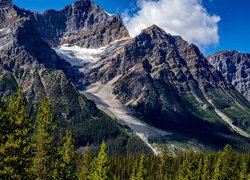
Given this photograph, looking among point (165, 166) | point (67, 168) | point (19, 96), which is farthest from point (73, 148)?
point (165, 166)

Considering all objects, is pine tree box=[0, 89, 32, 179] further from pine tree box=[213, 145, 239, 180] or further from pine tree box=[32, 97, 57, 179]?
pine tree box=[213, 145, 239, 180]


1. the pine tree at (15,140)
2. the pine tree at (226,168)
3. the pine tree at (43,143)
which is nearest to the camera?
the pine tree at (15,140)

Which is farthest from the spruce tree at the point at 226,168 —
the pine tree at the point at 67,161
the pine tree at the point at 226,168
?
the pine tree at the point at 67,161

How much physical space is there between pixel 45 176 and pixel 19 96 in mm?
9924

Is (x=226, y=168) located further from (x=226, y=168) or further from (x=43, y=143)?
(x=43, y=143)

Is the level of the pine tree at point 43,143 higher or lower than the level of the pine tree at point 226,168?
higher

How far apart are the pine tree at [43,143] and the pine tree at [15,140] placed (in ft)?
14.9

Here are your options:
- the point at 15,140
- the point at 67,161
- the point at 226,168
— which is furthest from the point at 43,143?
the point at 226,168

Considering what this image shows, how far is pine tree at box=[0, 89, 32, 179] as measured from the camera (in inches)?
1345

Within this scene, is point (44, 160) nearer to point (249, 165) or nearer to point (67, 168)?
point (67, 168)

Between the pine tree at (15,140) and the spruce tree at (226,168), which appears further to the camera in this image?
the spruce tree at (226,168)

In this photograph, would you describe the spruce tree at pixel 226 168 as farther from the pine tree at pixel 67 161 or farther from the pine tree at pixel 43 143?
the pine tree at pixel 43 143

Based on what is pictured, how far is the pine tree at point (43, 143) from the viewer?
41.8 m

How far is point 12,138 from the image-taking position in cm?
3450
